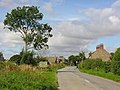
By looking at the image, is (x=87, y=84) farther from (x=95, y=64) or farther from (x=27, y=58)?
(x=95, y=64)

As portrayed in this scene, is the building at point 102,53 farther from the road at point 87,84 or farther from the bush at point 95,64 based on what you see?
the road at point 87,84

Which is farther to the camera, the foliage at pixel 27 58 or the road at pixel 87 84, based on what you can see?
the foliage at pixel 27 58

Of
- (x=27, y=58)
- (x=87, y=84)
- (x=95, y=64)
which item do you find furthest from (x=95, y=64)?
(x=87, y=84)

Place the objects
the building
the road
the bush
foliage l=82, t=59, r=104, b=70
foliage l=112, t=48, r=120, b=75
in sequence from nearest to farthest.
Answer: the road → foliage l=112, t=48, r=120, b=75 → the bush → foliage l=82, t=59, r=104, b=70 → the building

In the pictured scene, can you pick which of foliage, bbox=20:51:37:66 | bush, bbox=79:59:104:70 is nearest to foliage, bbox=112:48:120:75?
foliage, bbox=20:51:37:66

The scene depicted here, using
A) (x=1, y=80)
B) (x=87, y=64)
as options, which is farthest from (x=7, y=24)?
(x=1, y=80)

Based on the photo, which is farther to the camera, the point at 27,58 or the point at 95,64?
the point at 95,64

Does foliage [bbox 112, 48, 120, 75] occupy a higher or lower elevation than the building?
lower

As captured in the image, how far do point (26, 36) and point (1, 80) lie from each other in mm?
61983

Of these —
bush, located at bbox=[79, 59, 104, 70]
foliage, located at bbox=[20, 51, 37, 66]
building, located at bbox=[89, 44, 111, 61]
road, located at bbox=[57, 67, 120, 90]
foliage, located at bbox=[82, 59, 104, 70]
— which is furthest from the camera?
building, located at bbox=[89, 44, 111, 61]

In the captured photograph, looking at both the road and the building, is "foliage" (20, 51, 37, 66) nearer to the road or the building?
the road

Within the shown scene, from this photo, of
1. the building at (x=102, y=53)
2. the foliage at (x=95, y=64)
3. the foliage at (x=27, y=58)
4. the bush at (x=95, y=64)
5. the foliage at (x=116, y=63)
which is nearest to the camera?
the foliage at (x=116, y=63)

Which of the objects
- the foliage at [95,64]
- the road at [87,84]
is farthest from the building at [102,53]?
the road at [87,84]

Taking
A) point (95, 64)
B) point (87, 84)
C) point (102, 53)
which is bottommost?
point (87, 84)
